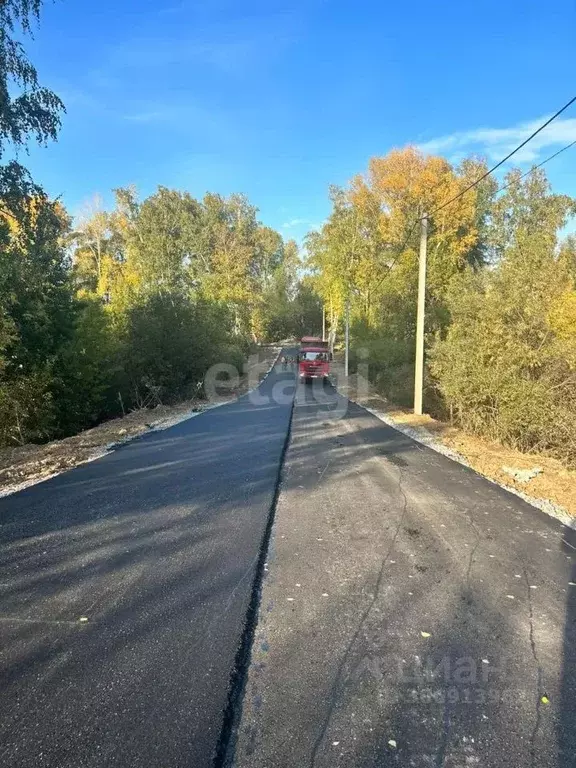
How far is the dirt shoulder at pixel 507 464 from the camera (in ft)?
24.1

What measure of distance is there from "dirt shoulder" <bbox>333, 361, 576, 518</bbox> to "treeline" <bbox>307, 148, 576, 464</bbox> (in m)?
0.62

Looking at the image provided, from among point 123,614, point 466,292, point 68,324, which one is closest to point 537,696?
point 123,614

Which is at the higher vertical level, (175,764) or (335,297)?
(335,297)

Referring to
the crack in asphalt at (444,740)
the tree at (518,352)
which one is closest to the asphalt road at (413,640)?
the crack in asphalt at (444,740)

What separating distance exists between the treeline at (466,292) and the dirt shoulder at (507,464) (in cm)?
62

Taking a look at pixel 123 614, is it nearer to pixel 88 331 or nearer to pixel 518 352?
pixel 518 352

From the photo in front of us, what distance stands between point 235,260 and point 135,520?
4585cm

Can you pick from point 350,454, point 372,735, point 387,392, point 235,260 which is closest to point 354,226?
point 235,260

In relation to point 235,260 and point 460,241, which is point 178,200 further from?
point 460,241

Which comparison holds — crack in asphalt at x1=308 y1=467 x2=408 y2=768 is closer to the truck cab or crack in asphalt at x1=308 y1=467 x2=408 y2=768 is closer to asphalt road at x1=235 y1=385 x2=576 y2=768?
asphalt road at x1=235 y1=385 x2=576 y2=768

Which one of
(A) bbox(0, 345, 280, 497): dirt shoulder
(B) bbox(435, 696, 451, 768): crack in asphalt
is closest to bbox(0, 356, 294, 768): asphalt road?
(A) bbox(0, 345, 280, 497): dirt shoulder

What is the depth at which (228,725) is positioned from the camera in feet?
8.49

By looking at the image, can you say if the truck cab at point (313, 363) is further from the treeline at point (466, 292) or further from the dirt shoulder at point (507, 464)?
the dirt shoulder at point (507, 464)

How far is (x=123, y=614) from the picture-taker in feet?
12.1
